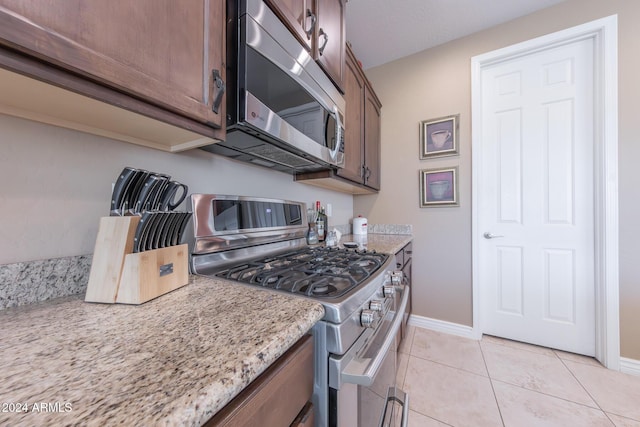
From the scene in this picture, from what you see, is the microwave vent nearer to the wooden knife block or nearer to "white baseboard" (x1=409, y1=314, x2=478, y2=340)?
the wooden knife block

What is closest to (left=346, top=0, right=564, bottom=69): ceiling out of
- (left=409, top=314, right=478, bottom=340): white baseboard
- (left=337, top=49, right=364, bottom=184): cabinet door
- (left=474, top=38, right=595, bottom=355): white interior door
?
(left=474, top=38, right=595, bottom=355): white interior door

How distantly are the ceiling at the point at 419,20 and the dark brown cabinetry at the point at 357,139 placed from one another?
0.44 meters

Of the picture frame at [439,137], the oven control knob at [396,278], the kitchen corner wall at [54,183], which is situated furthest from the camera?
the picture frame at [439,137]

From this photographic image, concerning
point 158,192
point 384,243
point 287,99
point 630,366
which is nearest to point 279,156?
point 287,99

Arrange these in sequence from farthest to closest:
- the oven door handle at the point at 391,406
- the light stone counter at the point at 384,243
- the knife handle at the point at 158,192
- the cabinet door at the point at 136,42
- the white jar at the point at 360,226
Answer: the white jar at the point at 360,226 → the light stone counter at the point at 384,243 → the oven door handle at the point at 391,406 → the knife handle at the point at 158,192 → the cabinet door at the point at 136,42

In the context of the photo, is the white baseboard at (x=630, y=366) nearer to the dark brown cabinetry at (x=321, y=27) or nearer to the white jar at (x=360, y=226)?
the white jar at (x=360, y=226)

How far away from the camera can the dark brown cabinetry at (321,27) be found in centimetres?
91

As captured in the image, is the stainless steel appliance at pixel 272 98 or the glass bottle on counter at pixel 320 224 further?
the glass bottle on counter at pixel 320 224

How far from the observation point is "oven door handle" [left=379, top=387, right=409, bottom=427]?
901 millimetres

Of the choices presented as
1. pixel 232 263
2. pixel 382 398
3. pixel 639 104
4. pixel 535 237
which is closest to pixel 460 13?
pixel 639 104

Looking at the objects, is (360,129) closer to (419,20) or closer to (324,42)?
(324,42)

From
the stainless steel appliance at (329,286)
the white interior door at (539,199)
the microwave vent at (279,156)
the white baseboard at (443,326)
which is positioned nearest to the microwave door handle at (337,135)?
the microwave vent at (279,156)

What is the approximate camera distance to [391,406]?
100cm

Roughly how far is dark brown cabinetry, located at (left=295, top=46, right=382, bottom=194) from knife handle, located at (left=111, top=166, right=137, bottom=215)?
3.27 feet
